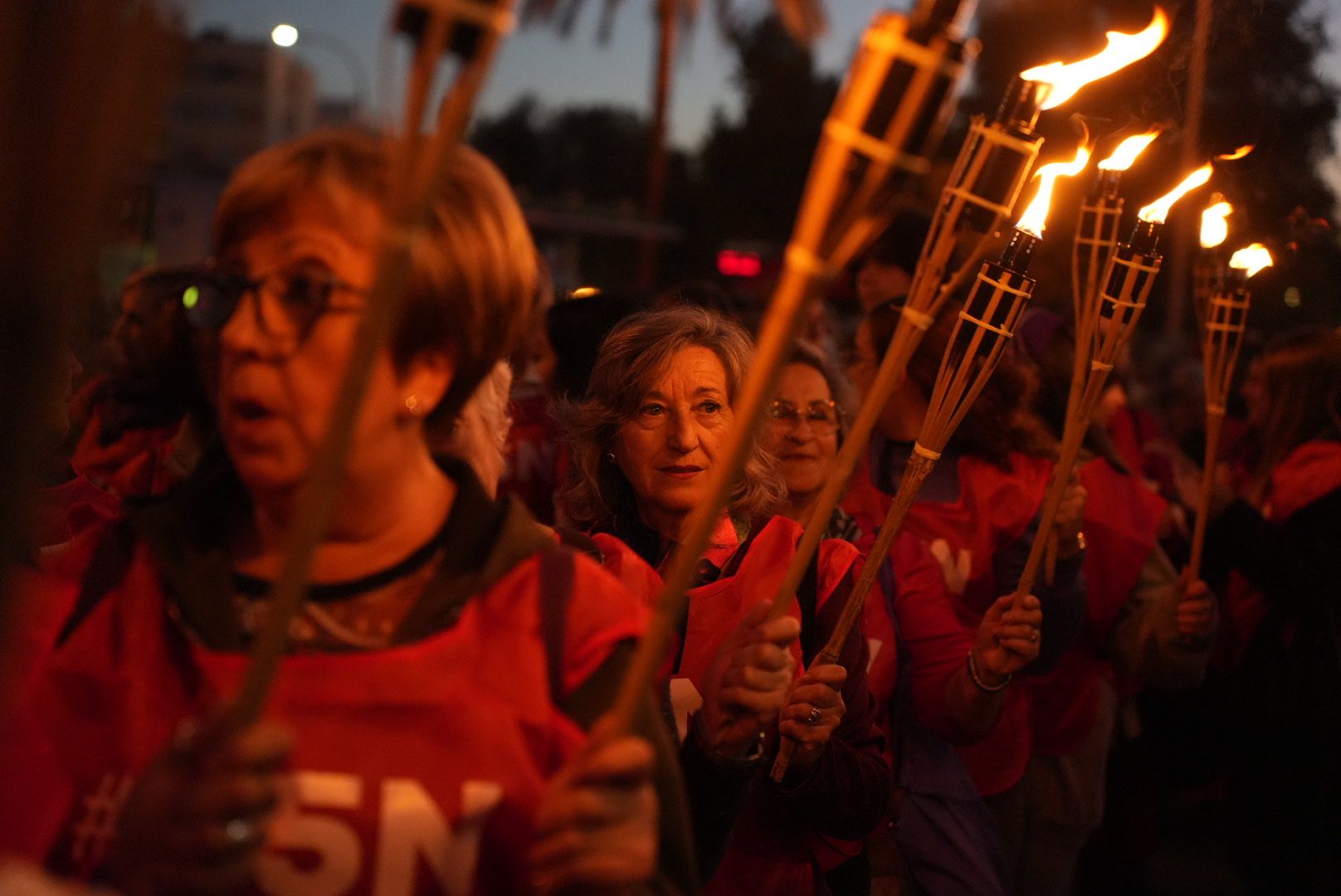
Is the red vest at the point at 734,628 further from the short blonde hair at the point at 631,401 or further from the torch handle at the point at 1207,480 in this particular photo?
the torch handle at the point at 1207,480

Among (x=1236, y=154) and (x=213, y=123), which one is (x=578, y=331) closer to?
(x=1236, y=154)

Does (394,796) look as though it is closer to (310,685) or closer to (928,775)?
(310,685)

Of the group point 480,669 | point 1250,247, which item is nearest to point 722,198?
point 1250,247

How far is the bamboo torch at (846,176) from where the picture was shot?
1.45 metres

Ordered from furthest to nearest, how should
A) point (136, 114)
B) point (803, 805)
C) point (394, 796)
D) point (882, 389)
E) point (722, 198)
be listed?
point (722, 198) → point (803, 805) → point (882, 389) → point (394, 796) → point (136, 114)

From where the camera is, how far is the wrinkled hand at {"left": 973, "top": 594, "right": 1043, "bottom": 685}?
3127mm

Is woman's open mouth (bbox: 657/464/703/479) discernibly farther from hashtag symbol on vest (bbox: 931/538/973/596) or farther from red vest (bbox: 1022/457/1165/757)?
red vest (bbox: 1022/457/1165/757)

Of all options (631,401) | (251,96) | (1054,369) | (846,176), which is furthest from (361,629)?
(251,96)

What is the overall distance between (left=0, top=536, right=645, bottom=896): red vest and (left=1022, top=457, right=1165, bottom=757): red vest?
10.4 ft

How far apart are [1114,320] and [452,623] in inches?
73.2

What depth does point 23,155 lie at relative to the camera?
1108 millimetres

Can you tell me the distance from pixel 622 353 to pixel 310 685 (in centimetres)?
176

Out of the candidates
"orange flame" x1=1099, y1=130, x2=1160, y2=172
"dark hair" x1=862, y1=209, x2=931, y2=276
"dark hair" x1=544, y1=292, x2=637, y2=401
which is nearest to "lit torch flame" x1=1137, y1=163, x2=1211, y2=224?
"orange flame" x1=1099, y1=130, x2=1160, y2=172

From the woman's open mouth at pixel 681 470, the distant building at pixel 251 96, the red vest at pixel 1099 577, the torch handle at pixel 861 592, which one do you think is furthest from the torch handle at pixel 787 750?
the distant building at pixel 251 96
